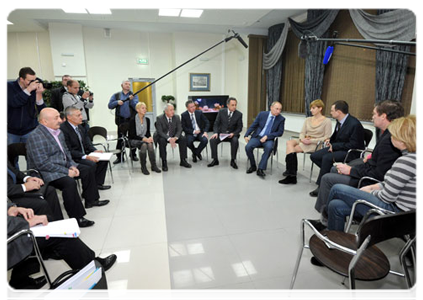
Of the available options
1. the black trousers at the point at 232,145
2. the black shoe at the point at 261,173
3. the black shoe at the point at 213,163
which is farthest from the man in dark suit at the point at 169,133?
the black shoe at the point at 261,173

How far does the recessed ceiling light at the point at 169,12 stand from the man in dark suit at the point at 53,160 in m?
4.10

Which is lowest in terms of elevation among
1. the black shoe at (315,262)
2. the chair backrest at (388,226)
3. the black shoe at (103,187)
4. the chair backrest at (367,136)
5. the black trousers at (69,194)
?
the black shoe at (315,262)

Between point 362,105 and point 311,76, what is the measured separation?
1.43m

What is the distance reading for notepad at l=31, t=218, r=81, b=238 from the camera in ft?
4.84

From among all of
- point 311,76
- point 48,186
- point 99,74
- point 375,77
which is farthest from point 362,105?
point 99,74

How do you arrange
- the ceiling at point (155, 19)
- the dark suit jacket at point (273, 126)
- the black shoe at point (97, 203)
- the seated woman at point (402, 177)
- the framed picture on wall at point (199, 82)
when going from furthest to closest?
the framed picture on wall at point (199, 82) < the ceiling at point (155, 19) < the dark suit jacket at point (273, 126) < the black shoe at point (97, 203) < the seated woman at point (402, 177)

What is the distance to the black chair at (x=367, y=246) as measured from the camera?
1.13 m

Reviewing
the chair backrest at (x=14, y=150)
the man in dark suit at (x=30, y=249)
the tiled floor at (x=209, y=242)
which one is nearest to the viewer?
the man in dark suit at (x=30, y=249)

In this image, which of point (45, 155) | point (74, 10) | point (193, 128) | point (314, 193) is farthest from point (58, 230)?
point (74, 10)

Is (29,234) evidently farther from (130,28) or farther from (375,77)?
(130,28)

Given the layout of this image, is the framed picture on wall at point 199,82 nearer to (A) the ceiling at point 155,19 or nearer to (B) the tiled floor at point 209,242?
(A) the ceiling at point 155,19

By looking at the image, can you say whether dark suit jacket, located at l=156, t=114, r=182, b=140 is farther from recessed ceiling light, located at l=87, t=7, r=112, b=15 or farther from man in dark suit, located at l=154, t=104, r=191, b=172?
recessed ceiling light, located at l=87, t=7, r=112, b=15

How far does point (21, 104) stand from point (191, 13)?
416 centimetres

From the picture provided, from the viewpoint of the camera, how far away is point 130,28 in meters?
7.13
